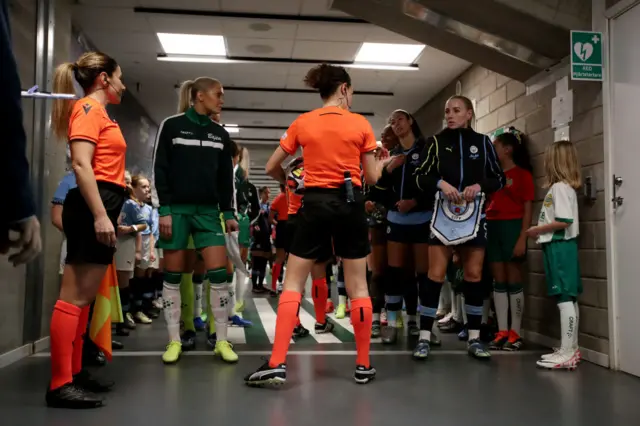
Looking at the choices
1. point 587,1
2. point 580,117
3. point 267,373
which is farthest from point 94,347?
point 587,1

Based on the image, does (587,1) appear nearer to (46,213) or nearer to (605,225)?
(605,225)

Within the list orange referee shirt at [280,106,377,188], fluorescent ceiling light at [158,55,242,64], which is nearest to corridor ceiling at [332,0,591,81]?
orange referee shirt at [280,106,377,188]

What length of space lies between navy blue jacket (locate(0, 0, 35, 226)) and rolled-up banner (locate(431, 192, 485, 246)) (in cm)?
272

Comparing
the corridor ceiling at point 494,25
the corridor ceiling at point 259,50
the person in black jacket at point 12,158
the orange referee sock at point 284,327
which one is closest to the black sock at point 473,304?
the orange referee sock at point 284,327

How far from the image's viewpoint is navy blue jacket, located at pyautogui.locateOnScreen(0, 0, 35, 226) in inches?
35.4

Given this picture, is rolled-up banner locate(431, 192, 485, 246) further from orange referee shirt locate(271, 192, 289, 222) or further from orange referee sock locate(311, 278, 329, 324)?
orange referee shirt locate(271, 192, 289, 222)

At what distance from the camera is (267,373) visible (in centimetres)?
262

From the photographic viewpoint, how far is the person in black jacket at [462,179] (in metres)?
3.40

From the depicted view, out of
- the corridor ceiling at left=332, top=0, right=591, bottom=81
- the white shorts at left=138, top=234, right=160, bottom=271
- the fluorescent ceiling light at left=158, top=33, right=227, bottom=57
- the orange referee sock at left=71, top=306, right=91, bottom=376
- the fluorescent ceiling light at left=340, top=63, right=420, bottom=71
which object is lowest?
the orange referee sock at left=71, top=306, right=91, bottom=376

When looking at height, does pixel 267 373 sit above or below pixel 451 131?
below

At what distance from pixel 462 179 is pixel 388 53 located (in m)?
3.50

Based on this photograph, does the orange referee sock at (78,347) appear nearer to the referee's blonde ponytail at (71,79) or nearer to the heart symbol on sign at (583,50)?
the referee's blonde ponytail at (71,79)

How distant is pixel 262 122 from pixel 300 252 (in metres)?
8.37

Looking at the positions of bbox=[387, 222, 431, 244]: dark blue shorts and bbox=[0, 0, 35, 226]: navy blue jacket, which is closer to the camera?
bbox=[0, 0, 35, 226]: navy blue jacket
